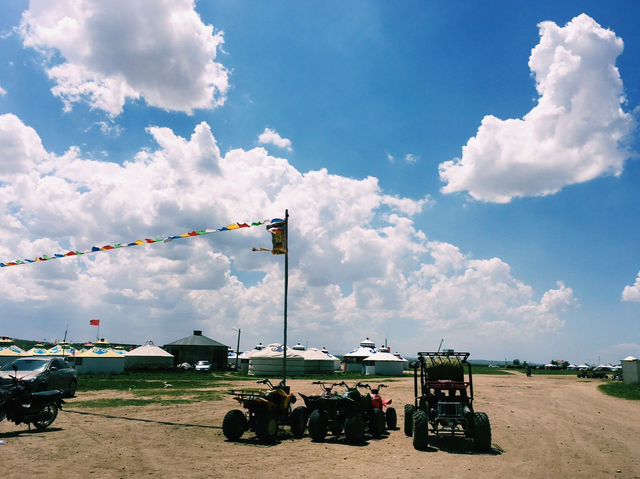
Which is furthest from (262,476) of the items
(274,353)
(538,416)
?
(274,353)

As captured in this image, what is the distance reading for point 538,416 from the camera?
18984 millimetres

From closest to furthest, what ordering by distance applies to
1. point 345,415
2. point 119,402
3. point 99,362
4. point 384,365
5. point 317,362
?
1. point 345,415
2. point 119,402
3. point 99,362
4. point 384,365
5. point 317,362

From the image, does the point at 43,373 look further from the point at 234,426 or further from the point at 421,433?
the point at 421,433

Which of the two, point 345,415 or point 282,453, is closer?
point 282,453

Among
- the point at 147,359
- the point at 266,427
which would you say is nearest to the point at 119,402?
the point at 266,427

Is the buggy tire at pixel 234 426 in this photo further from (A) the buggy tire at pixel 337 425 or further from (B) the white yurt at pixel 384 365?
(B) the white yurt at pixel 384 365

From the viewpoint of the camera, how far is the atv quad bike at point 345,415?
493 inches

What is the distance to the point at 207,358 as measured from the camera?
66.9m

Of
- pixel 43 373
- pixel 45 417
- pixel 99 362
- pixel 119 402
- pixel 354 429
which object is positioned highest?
pixel 43 373

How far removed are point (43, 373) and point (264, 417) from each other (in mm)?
12221

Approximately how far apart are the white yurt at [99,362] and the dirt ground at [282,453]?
114ft

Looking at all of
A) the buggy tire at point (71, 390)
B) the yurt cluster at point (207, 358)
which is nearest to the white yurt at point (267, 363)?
the yurt cluster at point (207, 358)

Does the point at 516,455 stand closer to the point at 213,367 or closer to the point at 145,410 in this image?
the point at 145,410

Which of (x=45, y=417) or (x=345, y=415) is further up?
(x=345, y=415)
